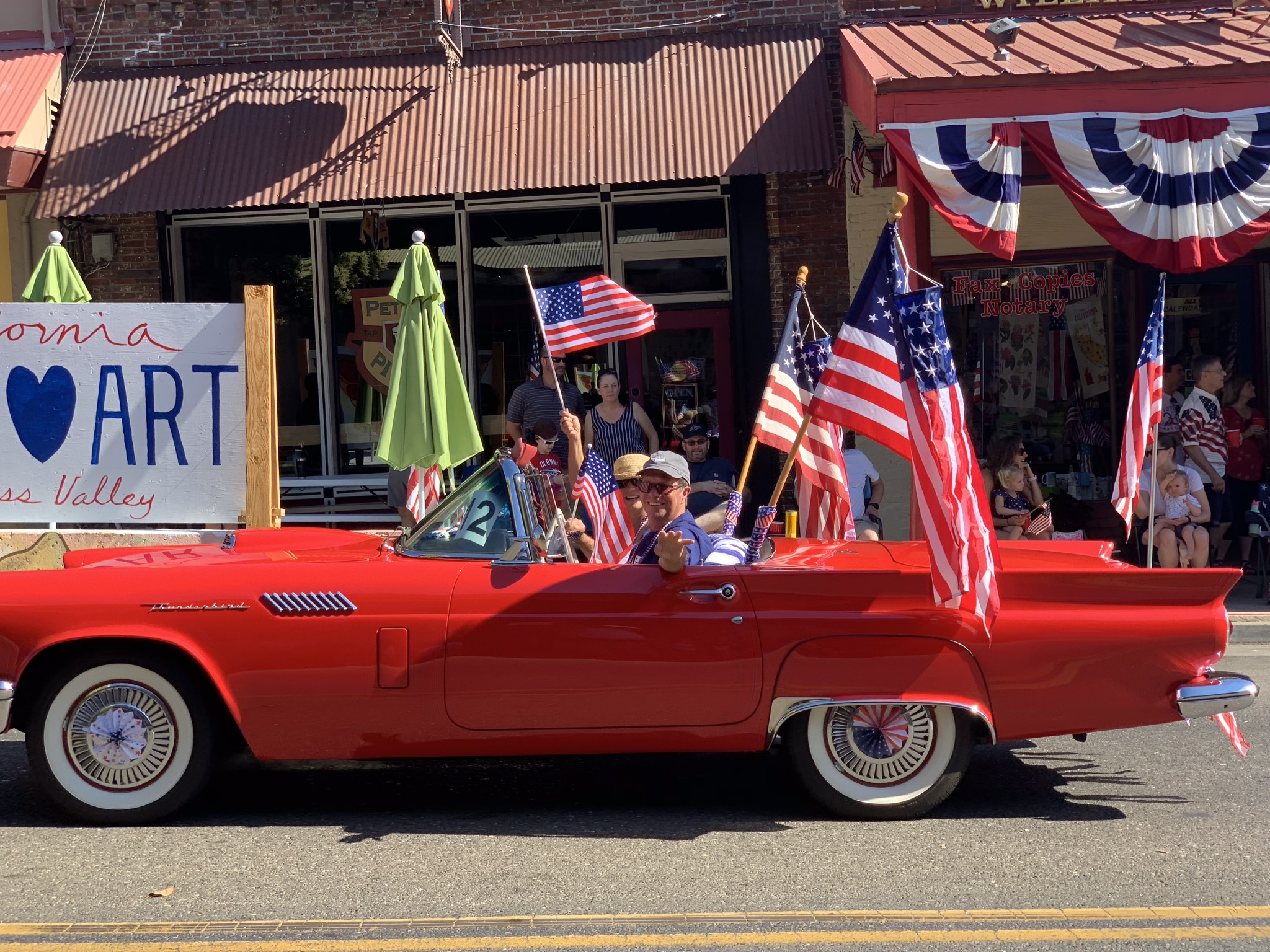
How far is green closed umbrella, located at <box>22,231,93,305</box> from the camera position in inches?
394

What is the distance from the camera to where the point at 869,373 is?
6035 millimetres

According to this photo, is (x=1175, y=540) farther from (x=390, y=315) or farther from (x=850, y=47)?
(x=390, y=315)

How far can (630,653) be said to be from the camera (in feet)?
17.0

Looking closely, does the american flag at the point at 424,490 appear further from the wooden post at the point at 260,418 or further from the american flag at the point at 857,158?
the american flag at the point at 857,158

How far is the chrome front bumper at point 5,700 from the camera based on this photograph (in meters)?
5.09

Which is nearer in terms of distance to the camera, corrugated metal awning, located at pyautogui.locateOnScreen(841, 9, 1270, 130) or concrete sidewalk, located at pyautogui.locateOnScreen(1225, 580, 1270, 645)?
concrete sidewalk, located at pyautogui.locateOnScreen(1225, 580, 1270, 645)

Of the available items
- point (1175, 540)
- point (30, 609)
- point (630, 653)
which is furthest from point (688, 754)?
point (1175, 540)

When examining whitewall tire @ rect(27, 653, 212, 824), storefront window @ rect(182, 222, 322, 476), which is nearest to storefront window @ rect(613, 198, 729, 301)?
storefront window @ rect(182, 222, 322, 476)

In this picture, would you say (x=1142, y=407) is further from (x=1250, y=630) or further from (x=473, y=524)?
(x=473, y=524)

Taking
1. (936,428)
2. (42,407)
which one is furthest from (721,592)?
(42,407)

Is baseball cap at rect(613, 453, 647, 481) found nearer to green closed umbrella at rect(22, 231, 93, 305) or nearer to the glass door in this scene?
green closed umbrella at rect(22, 231, 93, 305)

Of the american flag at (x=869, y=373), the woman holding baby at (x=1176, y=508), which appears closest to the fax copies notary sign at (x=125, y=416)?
the american flag at (x=869, y=373)

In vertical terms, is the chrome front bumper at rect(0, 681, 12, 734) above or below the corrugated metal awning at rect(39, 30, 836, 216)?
below

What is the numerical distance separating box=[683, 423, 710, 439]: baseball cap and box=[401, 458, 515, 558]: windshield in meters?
4.58
